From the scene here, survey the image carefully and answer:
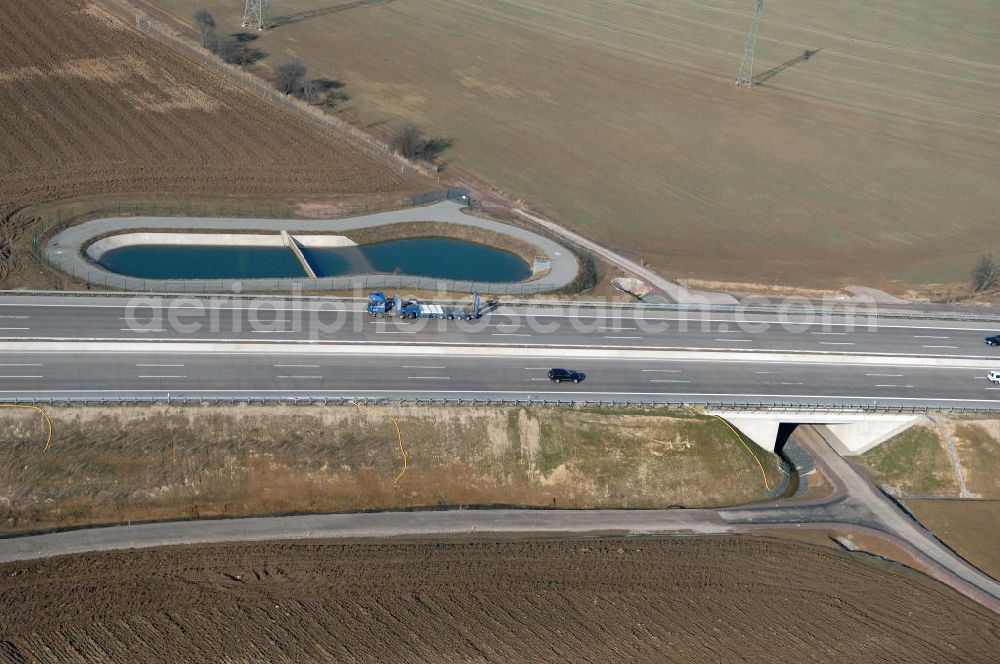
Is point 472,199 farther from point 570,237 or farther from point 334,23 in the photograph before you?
point 334,23

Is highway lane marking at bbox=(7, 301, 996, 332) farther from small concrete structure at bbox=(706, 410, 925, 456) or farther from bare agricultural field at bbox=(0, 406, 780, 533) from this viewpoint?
bare agricultural field at bbox=(0, 406, 780, 533)

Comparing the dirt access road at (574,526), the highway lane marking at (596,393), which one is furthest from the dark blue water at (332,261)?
the dirt access road at (574,526)

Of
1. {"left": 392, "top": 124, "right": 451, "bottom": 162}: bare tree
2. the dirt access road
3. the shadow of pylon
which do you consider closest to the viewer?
the dirt access road

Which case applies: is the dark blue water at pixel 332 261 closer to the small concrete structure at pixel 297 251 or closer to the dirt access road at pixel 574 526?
the small concrete structure at pixel 297 251

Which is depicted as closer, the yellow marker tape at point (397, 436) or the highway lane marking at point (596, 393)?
the yellow marker tape at point (397, 436)

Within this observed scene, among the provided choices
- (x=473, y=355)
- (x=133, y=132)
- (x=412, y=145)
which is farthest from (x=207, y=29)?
(x=473, y=355)

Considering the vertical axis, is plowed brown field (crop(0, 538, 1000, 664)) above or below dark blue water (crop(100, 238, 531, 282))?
below

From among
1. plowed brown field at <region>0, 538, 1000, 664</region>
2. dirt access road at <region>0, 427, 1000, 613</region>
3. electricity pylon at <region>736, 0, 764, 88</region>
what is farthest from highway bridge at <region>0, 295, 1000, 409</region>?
electricity pylon at <region>736, 0, 764, 88</region>
